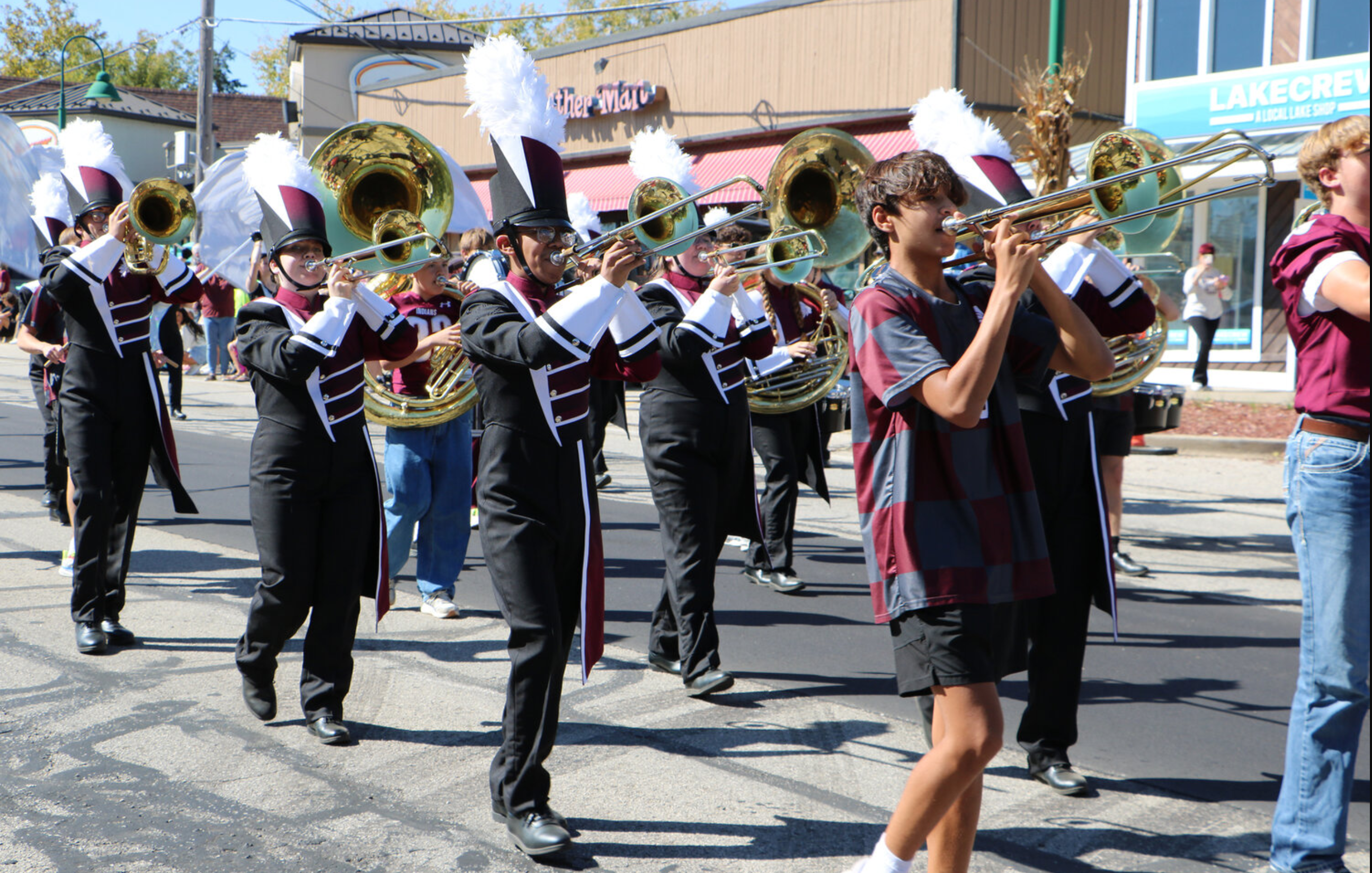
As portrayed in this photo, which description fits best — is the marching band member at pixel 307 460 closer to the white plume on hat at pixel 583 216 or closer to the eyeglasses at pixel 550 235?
the eyeglasses at pixel 550 235

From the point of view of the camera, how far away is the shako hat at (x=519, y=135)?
3799 mm

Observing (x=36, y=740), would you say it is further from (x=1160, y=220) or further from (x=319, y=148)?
(x=1160, y=220)

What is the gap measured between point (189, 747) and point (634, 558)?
12.3ft

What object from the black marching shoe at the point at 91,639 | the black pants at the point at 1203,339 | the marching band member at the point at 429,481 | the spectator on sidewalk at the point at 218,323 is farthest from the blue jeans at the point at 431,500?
the black pants at the point at 1203,339

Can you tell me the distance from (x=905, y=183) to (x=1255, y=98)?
15.5m

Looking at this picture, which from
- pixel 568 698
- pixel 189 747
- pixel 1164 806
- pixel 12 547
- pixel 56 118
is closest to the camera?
pixel 1164 806

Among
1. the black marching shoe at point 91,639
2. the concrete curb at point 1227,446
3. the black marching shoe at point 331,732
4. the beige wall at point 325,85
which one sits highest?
the beige wall at point 325,85

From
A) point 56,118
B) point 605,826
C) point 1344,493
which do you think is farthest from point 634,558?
point 56,118

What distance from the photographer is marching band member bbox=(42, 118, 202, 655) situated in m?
5.51

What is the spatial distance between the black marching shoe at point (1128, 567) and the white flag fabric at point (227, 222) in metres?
4.97

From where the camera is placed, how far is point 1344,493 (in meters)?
3.09

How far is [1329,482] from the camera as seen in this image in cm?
312

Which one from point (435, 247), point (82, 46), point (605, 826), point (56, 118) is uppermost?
point (82, 46)

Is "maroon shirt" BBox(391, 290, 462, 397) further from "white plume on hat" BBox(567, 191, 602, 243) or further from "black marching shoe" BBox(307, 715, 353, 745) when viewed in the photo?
"black marching shoe" BBox(307, 715, 353, 745)
